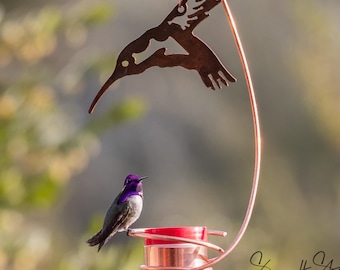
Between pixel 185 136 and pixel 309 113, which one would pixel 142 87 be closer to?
pixel 185 136

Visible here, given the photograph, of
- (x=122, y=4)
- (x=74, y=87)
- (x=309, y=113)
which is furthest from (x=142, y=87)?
(x=74, y=87)

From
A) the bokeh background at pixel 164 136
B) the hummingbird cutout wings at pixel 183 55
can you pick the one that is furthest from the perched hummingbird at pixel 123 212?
the bokeh background at pixel 164 136

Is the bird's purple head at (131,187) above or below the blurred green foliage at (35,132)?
below

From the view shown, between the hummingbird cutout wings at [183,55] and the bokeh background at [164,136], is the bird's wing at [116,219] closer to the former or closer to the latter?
the hummingbird cutout wings at [183,55]

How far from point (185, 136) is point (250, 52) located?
163cm

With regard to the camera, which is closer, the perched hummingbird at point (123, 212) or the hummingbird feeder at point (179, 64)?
the hummingbird feeder at point (179, 64)

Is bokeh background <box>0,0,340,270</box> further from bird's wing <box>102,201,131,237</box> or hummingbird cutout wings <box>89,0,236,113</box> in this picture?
hummingbird cutout wings <box>89,0,236,113</box>

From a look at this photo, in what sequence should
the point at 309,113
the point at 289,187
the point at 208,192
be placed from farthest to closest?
the point at 208,192, the point at 309,113, the point at 289,187

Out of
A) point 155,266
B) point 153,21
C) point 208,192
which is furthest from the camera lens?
point 153,21

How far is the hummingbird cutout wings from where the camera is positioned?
216 centimetres

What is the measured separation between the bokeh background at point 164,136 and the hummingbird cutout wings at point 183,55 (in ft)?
5.11

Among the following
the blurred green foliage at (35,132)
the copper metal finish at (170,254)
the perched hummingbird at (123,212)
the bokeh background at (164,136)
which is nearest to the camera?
the copper metal finish at (170,254)

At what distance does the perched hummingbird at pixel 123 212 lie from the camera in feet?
7.26

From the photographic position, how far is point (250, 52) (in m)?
10.8
